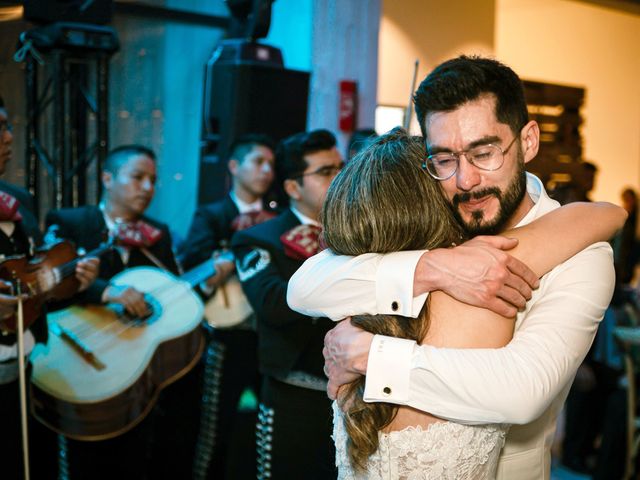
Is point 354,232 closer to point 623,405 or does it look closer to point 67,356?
point 67,356

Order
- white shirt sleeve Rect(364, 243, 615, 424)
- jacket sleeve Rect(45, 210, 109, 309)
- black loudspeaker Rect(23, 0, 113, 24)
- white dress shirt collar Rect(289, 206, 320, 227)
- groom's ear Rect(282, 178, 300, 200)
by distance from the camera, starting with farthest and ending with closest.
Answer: black loudspeaker Rect(23, 0, 113, 24)
jacket sleeve Rect(45, 210, 109, 309)
groom's ear Rect(282, 178, 300, 200)
white dress shirt collar Rect(289, 206, 320, 227)
white shirt sleeve Rect(364, 243, 615, 424)

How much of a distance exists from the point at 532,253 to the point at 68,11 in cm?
306

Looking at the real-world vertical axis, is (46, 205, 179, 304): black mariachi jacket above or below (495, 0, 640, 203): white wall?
below

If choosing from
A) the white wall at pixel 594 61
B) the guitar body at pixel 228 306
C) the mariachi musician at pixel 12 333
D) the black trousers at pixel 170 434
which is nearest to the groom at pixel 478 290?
the mariachi musician at pixel 12 333

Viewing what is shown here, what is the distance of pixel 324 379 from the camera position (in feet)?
8.44

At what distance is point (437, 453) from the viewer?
4.43 feet

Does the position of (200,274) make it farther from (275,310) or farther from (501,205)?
(501,205)

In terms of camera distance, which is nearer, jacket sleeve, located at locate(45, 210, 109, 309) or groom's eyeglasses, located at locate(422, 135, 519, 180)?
groom's eyeglasses, located at locate(422, 135, 519, 180)

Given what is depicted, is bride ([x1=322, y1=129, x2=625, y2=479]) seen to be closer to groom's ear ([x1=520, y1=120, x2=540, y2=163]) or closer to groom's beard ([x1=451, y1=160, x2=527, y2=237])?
groom's beard ([x1=451, y1=160, x2=527, y2=237])

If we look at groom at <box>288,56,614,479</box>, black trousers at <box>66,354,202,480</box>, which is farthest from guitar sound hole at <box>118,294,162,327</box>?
groom at <box>288,56,614,479</box>

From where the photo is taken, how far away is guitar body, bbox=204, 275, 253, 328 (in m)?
3.62

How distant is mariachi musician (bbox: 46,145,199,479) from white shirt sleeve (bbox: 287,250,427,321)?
1.81m

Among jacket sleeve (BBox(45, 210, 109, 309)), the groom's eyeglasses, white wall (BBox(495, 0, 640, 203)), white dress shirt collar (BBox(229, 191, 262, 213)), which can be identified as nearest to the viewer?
the groom's eyeglasses

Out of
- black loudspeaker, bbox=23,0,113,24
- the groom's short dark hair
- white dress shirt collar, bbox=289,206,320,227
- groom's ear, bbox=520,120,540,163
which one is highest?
black loudspeaker, bbox=23,0,113,24
